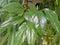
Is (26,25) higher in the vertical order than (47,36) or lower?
higher

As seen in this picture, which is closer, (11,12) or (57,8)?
(11,12)

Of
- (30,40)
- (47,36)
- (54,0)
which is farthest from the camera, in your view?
(54,0)

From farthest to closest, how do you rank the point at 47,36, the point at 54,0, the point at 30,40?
the point at 54,0 < the point at 47,36 < the point at 30,40

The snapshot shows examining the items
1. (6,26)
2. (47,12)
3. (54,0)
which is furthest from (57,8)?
(6,26)

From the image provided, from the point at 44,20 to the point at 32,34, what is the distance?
0.21 ft

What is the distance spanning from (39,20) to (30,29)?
0.04 metres

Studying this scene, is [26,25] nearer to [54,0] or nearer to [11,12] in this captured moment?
[11,12]

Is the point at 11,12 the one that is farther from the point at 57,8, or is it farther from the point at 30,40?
the point at 57,8

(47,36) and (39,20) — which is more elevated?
(39,20)

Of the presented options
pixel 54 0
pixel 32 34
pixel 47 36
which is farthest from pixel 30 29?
pixel 54 0

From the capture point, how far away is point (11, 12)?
0.65 metres

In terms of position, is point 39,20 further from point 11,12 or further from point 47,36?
point 47,36

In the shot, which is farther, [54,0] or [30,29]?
[54,0]

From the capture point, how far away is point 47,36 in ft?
2.72
